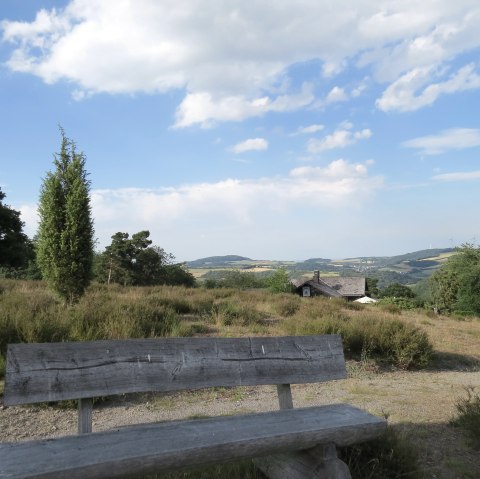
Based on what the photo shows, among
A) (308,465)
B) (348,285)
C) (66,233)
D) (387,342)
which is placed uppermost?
(66,233)

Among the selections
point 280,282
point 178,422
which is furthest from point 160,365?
point 280,282

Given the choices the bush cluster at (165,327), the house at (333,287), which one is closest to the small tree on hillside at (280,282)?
the house at (333,287)

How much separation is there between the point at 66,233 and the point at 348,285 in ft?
226

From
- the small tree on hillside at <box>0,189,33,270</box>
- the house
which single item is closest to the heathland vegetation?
the small tree on hillside at <box>0,189,33,270</box>

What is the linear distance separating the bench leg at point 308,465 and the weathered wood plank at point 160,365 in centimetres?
50

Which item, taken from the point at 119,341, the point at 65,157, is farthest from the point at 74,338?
the point at 65,157

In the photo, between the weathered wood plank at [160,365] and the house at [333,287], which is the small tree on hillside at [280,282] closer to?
the house at [333,287]

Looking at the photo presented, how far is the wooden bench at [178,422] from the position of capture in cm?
199

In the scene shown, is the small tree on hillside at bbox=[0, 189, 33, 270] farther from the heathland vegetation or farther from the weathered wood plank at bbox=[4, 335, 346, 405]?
the weathered wood plank at bbox=[4, 335, 346, 405]

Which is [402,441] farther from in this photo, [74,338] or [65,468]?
[74,338]

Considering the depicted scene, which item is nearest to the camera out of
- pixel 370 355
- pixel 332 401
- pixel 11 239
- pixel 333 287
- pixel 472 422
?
pixel 472 422

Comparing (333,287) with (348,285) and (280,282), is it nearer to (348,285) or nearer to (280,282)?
(348,285)

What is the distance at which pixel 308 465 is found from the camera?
2.59 metres

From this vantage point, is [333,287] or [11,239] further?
[333,287]
